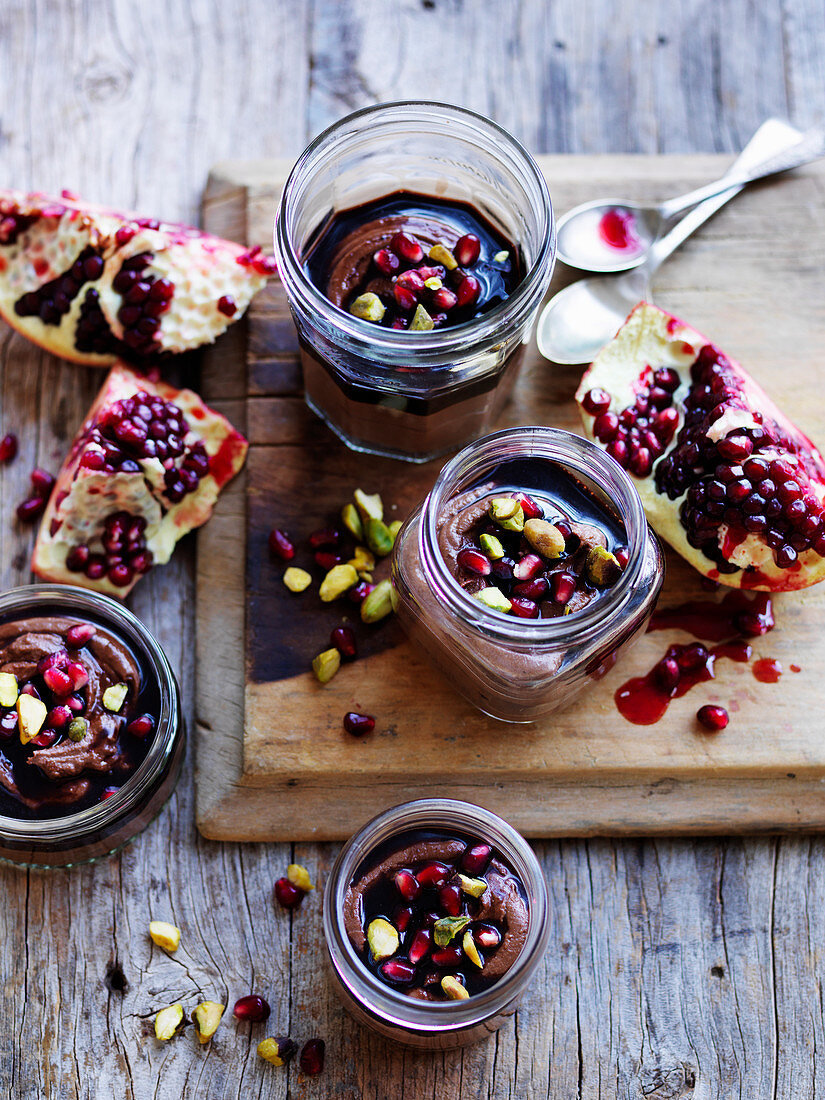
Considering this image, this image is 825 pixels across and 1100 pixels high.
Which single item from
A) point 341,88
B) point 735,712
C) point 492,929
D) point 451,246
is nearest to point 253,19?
point 341,88

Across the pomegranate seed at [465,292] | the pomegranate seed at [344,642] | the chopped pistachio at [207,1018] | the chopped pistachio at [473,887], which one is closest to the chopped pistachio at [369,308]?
the pomegranate seed at [465,292]

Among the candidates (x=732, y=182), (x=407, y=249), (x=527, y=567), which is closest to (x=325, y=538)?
(x=527, y=567)

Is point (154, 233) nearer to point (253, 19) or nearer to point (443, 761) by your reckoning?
point (253, 19)

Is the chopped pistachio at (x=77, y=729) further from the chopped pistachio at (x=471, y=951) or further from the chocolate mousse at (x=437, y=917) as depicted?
the chopped pistachio at (x=471, y=951)

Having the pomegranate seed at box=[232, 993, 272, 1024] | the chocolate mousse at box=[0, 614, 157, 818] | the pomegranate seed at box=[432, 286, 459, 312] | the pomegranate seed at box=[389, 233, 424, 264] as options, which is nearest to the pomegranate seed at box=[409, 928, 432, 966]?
the pomegranate seed at box=[232, 993, 272, 1024]

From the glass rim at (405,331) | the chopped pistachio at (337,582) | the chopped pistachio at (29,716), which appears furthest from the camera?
the chopped pistachio at (337,582)
